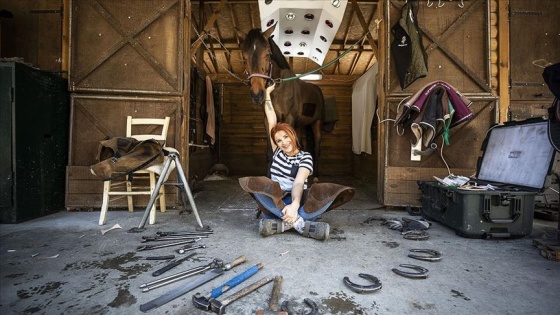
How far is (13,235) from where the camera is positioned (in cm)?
303

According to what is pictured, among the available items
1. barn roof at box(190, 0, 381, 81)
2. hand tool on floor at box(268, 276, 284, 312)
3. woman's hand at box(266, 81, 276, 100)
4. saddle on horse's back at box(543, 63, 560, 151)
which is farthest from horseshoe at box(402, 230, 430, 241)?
barn roof at box(190, 0, 381, 81)

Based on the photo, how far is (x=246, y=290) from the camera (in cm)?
178

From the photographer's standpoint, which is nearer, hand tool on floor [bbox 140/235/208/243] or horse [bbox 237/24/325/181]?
hand tool on floor [bbox 140/235/208/243]

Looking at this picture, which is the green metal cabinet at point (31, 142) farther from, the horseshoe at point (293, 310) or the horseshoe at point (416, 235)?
the horseshoe at point (416, 235)

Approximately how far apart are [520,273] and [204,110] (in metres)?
6.67

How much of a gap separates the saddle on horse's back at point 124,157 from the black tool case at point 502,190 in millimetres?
3585

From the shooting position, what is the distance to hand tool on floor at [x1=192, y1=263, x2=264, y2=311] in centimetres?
163

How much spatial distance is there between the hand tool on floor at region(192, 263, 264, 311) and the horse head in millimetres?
3010

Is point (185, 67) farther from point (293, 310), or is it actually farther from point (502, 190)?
point (502, 190)

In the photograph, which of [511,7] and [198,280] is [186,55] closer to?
[198,280]

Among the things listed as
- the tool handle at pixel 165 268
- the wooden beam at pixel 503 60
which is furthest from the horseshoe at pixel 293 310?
the wooden beam at pixel 503 60

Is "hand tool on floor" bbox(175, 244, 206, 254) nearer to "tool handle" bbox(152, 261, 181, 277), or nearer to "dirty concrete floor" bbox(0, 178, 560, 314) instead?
"dirty concrete floor" bbox(0, 178, 560, 314)

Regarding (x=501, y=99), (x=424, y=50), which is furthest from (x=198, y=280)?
(x=501, y=99)

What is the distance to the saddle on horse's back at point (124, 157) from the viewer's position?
131 inches
